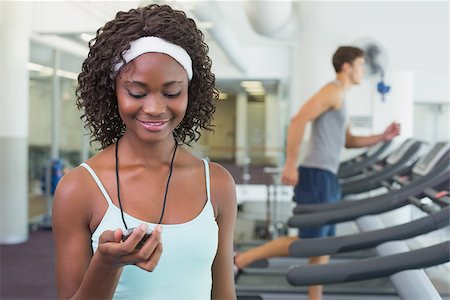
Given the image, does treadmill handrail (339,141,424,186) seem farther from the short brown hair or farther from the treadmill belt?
the short brown hair

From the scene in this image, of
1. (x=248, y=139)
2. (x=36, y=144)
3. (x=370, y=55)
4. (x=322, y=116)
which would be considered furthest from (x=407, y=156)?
(x=248, y=139)

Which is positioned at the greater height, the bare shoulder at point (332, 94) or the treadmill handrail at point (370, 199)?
the bare shoulder at point (332, 94)

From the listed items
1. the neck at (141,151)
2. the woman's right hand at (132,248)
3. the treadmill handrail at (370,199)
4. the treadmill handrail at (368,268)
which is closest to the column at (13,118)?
the treadmill handrail at (370,199)

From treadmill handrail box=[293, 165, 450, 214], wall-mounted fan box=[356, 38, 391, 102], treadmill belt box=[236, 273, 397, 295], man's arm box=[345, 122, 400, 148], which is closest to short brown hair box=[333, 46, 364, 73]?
man's arm box=[345, 122, 400, 148]

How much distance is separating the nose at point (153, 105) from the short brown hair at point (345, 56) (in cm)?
206

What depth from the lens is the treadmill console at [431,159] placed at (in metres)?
2.43

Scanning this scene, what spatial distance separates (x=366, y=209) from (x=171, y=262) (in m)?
1.52

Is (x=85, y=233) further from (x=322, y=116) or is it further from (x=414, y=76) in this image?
(x=414, y=76)

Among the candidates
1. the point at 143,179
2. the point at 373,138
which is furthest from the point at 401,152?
the point at 143,179

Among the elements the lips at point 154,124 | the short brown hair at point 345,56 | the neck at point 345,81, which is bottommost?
the lips at point 154,124

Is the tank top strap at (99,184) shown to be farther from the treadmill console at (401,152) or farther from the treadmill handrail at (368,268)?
the treadmill console at (401,152)

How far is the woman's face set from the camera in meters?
0.77

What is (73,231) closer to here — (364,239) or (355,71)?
(364,239)

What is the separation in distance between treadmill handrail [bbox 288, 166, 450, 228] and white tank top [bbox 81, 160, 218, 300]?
50.2 inches
